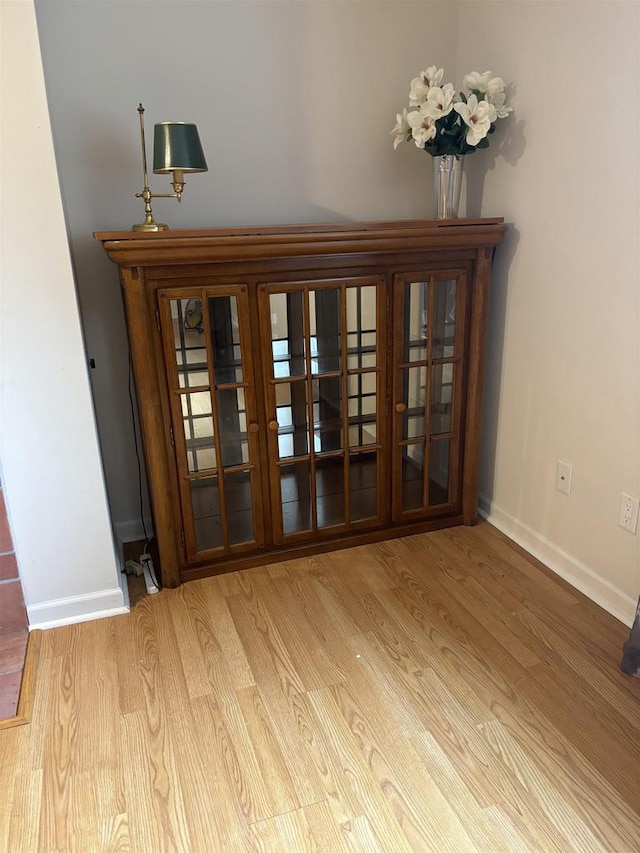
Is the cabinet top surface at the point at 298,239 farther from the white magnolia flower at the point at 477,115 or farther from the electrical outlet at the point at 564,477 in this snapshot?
the electrical outlet at the point at 564,477

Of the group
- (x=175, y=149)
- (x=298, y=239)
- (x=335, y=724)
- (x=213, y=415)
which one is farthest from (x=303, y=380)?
(x=335, y=724)

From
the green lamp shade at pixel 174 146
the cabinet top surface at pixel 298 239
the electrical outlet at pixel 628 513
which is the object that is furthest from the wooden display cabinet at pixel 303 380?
the electrical outlet at pixel 628 513

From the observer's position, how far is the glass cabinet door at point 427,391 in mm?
2408

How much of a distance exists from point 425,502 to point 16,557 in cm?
160

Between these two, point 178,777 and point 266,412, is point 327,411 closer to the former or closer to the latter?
point 266,412

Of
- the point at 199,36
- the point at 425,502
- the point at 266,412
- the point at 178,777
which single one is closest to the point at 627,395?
the point at 425,502

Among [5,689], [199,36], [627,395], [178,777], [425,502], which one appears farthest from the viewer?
[425,502]

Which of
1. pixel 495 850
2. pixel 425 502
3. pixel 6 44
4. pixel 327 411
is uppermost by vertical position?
pixel 6 44

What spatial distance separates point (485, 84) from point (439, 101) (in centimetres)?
18

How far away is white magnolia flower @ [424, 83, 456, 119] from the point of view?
2.24m

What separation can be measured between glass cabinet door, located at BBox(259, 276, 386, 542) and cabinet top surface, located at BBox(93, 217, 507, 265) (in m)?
0.16

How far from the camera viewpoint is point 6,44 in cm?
168

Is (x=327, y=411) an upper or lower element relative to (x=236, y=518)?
upper

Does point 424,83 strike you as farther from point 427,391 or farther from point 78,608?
point 78,608
